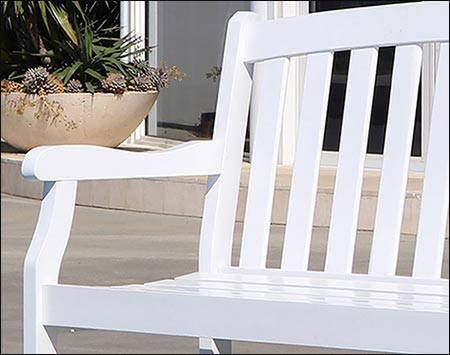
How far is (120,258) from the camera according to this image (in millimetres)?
3375

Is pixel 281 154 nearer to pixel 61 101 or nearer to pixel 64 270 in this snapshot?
pixel 61 101

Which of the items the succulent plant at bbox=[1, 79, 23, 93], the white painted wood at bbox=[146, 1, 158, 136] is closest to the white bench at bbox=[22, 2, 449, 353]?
the succulent plant at bbox=[1, 79, 23, 93]

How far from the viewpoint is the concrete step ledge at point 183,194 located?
3596mm

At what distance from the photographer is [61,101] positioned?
14.7 feet

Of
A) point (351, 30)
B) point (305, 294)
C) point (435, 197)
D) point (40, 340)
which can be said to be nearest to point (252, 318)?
point (305, 294)

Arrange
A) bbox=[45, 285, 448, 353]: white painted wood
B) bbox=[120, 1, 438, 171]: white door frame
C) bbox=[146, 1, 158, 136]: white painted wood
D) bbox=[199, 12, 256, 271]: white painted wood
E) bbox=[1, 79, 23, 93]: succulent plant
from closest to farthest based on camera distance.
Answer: bbox=[45, 285, 448, 353]: white painted wood → bbox=[199, 12, 256, 271]: white painted wood → bbox=[120, 1, 438, 171]: white door frame → bbox=[1, 79, 23, 93]: succulent plant → bbox=[146, 1, 158, 136]: white painted wood

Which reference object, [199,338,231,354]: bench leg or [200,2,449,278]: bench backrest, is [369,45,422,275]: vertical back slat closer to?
[200,2,449,278]: bench backrest

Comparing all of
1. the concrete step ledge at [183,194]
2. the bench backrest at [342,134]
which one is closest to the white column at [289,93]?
the concrete step ledge at [183,194]

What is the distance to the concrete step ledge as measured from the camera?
3.60 m

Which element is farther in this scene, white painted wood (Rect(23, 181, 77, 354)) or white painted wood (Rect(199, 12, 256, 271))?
white painted wood (Rect(199, 12, 256, 271))

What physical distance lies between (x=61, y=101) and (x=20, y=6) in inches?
18.7

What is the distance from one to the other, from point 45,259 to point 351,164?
47 centimetres

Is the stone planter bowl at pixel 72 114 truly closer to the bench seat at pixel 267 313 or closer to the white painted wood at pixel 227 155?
the white painted wood at pixel 227 155

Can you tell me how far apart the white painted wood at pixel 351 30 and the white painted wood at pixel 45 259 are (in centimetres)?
43
